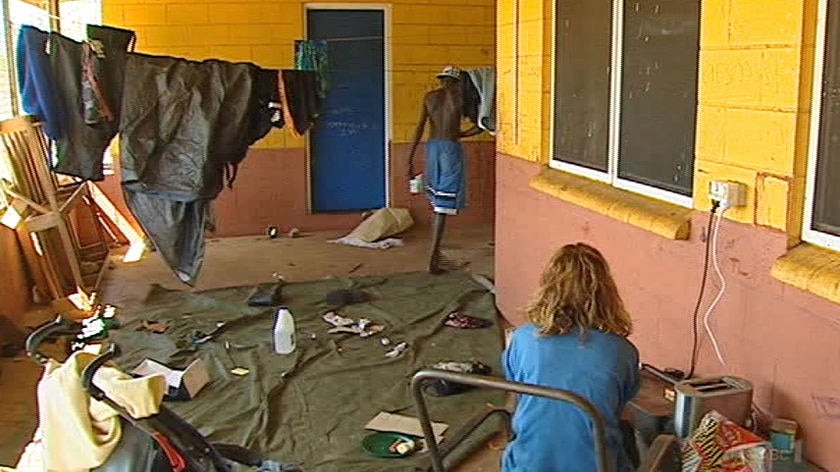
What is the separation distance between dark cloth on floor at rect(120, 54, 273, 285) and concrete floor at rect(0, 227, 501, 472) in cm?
79

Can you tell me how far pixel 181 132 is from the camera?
5609mm

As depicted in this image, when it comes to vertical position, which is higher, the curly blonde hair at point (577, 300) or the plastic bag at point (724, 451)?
the curly blonde hair at point (577, 300)

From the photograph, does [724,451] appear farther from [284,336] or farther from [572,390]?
[284,336]

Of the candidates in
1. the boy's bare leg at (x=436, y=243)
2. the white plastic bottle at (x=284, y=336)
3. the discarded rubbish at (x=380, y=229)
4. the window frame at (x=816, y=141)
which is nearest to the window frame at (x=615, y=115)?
the window frame at (x=816, y=141)

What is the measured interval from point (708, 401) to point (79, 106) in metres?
4.05

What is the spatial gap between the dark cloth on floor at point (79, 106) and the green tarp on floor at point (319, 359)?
102 centimetres

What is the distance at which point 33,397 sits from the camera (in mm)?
4465

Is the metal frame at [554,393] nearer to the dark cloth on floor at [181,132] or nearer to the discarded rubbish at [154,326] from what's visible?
the discarded rubbish at [154,326]

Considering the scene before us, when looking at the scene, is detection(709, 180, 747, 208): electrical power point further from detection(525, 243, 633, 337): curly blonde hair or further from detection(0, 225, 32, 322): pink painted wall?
detection(0, 225, 32, 322): pink painted wall

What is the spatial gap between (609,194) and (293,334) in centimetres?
203

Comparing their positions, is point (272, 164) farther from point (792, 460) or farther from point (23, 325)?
point (792, 460)

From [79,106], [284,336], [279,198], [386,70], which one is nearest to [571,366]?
[284,336]

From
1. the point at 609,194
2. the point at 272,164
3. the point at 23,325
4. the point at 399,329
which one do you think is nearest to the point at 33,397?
the point at 23,325

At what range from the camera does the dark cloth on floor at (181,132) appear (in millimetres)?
5488
